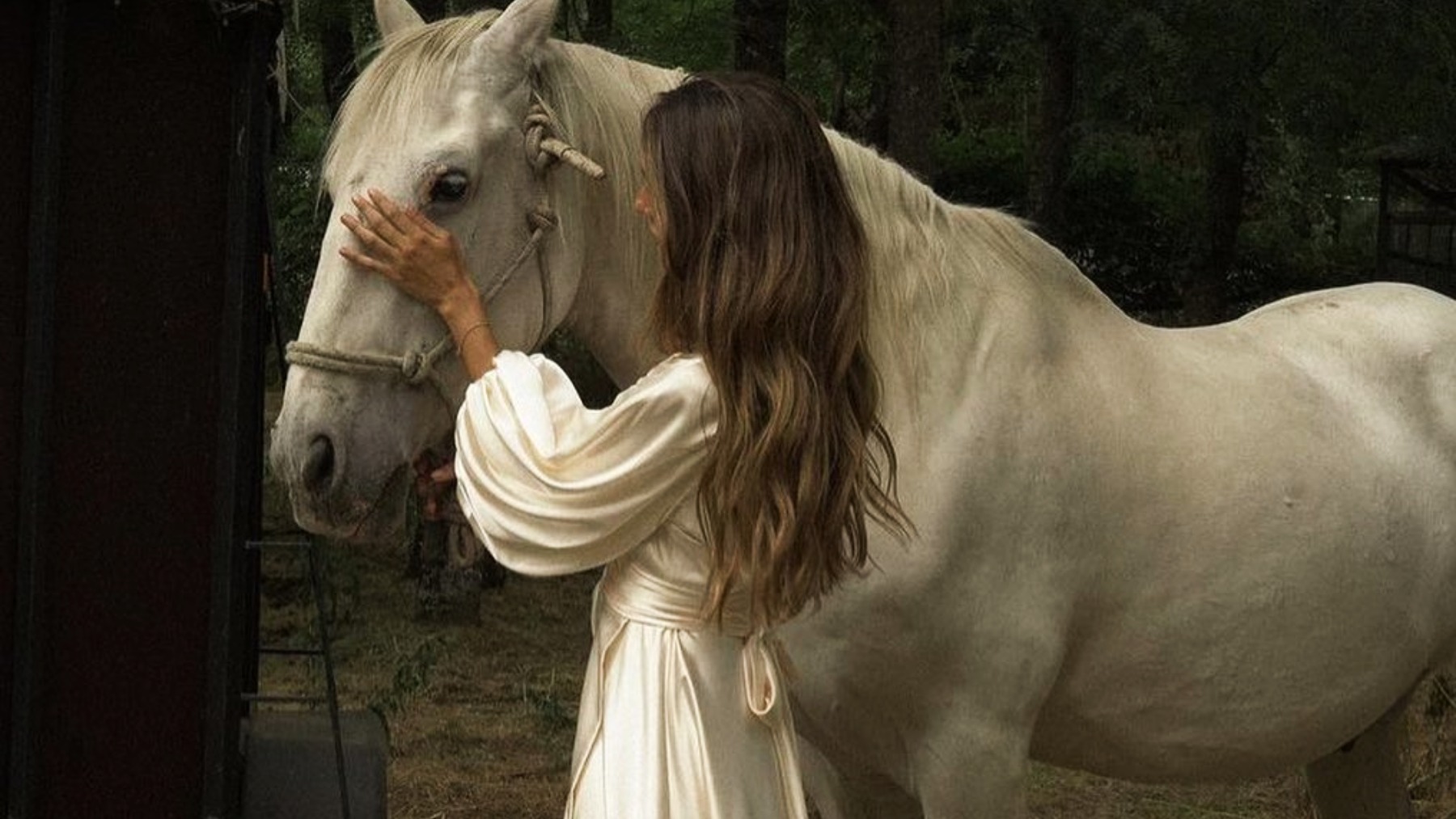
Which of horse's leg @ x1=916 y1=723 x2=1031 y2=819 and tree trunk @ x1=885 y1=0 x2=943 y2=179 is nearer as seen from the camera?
horse's leg @ x1=916 y1=723 x2=1031 y2=819

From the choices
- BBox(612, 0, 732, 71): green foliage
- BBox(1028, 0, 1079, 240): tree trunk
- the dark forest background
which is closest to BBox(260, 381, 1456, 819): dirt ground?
the dark forest background

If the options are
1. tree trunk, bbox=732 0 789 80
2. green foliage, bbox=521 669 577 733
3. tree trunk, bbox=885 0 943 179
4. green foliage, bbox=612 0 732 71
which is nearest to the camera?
green foliage, bbox=521 669 577 733

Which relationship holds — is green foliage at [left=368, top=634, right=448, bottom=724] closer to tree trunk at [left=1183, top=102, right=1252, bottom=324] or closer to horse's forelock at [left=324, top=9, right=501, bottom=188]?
horse's forelock at [left=324, top=9, right=501, bottom=188]

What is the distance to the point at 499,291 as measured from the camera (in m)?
3.16

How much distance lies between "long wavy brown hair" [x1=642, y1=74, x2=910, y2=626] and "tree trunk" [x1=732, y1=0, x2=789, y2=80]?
20.7ft

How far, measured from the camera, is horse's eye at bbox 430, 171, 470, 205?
309 cm

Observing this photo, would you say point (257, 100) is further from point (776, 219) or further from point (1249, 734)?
point (1249, 734)

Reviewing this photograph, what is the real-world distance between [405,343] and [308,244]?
18.7 ft

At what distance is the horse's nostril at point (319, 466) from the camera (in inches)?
116

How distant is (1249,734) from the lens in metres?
3.83

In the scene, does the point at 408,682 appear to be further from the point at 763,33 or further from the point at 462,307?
the point at 462,307

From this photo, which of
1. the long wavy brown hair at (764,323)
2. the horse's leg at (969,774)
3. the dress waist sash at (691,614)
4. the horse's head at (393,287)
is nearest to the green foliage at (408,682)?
the horse's leg at (969,774)

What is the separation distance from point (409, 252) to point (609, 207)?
53 cm

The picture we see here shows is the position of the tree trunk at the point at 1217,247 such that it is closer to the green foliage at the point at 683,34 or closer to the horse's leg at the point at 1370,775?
the green foliage at the point at 683,34
